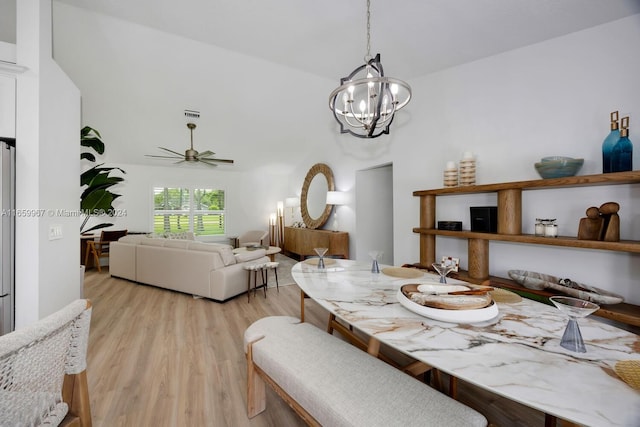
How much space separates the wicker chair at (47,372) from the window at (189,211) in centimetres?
603

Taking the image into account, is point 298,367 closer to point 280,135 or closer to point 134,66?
point 134,66

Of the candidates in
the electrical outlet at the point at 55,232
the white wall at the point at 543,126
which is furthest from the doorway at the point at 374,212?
the electrical outlet at the point at 55,232

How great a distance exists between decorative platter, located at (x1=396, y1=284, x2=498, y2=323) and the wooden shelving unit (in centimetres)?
116

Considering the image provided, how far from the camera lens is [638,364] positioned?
29.1 inches

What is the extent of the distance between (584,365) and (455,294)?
1.63 ft

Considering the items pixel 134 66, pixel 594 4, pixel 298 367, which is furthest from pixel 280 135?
pixel 298 367

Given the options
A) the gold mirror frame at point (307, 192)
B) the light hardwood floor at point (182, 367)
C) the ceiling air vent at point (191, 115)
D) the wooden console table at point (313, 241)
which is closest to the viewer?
the light hardwood floor at point (182, 367)

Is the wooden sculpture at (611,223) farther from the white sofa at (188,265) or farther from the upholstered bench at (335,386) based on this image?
the white sofa at (188,265)

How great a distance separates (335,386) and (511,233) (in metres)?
2.04

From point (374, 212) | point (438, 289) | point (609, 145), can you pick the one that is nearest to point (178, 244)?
point (374, 212)

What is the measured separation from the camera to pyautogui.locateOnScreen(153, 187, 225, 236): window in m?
6.27

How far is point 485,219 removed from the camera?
94.2 inches

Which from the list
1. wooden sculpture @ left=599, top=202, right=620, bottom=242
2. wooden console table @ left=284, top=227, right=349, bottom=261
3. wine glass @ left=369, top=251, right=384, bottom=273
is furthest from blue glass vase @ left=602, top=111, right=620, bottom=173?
wooden console table @ left=284, top=227, right=349, bottom=261

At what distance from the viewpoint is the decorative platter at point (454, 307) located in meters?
1.07
